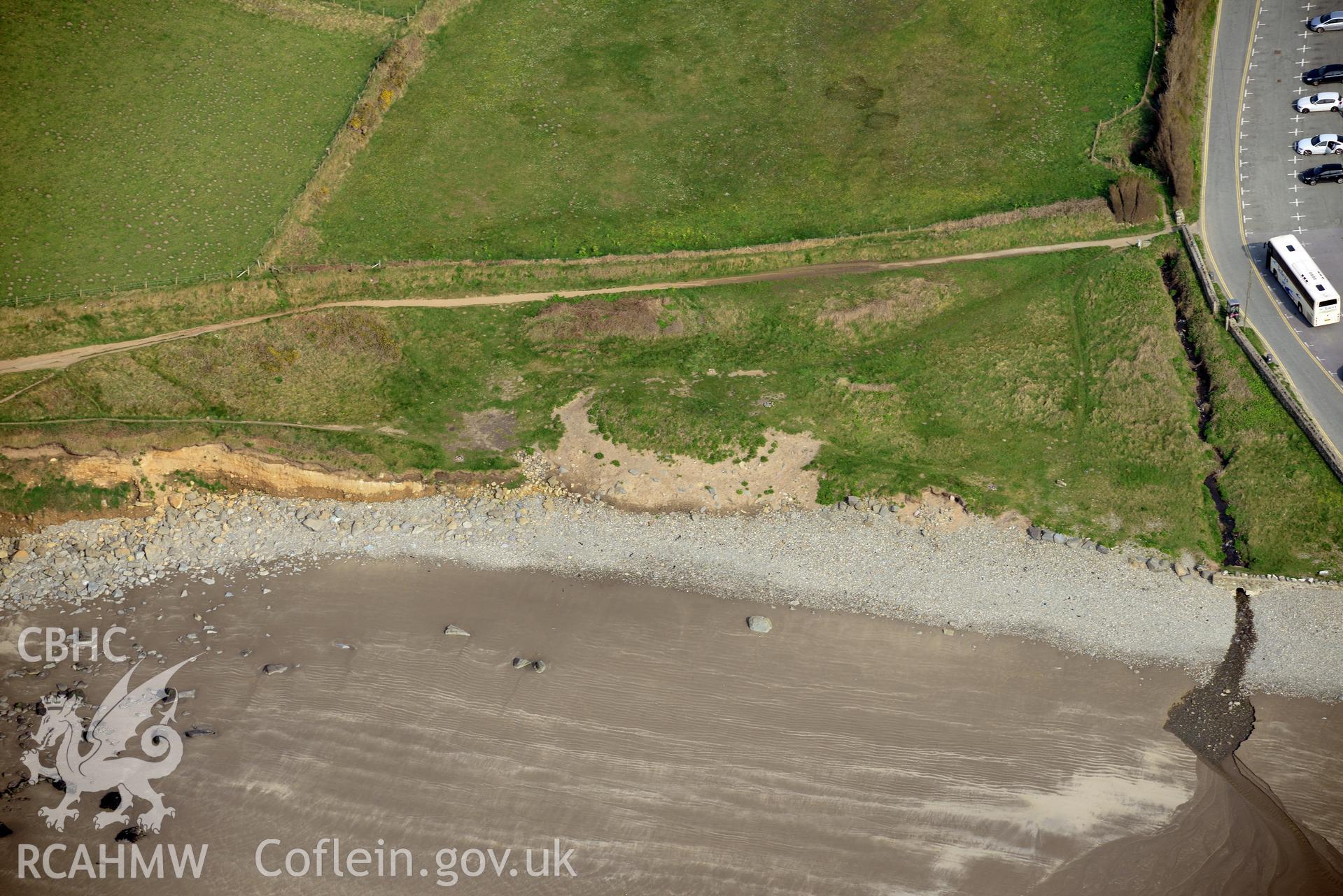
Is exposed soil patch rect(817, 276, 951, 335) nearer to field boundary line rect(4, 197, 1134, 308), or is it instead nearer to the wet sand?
field boundary line rect(4, 197, 1134, 308)

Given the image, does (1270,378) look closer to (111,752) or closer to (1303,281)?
(1303,281)

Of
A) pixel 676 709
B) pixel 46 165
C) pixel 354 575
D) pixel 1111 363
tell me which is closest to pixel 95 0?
pixel 46 165

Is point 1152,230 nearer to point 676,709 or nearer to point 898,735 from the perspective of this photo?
point 898,735

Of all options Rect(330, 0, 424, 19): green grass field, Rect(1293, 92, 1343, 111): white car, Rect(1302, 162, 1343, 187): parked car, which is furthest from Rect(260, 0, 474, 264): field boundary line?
Rect(1302, 162, 1343, 187): parked car

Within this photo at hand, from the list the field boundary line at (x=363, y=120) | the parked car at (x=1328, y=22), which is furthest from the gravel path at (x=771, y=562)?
the parked car at (x=1328, y=22)

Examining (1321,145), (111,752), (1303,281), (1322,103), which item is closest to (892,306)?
(1303,281)

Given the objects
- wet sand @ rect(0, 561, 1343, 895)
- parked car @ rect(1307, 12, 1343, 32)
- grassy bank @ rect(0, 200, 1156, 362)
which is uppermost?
parked car @ rect(1307, 12, 1343, 32)
